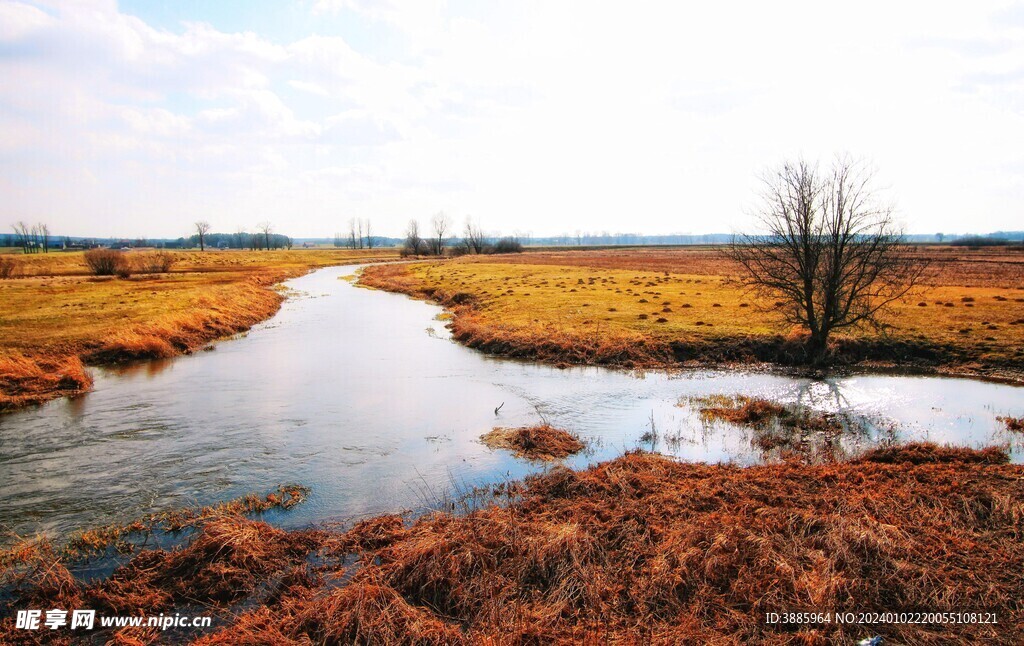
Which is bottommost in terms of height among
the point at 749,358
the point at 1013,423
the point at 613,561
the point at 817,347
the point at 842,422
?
the point at 842,422

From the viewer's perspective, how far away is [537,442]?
1552 centimetres

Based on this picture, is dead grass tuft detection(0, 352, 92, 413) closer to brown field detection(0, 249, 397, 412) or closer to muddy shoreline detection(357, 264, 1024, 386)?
brown field detection(0, 249, 397, 412)

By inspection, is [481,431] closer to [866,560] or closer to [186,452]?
[186,452]

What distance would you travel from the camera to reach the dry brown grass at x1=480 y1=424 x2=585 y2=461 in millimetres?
14984

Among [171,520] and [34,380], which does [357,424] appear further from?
[34,380]

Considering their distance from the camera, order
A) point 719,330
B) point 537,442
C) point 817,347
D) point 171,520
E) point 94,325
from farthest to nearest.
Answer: point 94,325, point 719,330, point 817,347, point 537,442, point 171,520

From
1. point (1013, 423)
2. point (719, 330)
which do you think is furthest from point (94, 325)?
point (1013, 423)

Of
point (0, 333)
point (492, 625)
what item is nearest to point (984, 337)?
point (492, 625)

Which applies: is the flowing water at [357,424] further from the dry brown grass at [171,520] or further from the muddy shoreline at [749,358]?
the muddy shoreline at [749,358]

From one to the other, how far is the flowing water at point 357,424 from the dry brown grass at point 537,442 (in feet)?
1.70

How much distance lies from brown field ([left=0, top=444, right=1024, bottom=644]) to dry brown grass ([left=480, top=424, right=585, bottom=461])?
3.42 meters

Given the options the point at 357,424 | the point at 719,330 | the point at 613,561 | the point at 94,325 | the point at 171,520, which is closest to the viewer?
the point at 613,561

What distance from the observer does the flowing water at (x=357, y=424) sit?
12.7m

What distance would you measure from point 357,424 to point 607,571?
432 inches
